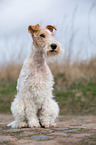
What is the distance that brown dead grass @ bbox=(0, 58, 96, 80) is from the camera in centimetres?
1055

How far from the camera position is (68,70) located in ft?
35.0

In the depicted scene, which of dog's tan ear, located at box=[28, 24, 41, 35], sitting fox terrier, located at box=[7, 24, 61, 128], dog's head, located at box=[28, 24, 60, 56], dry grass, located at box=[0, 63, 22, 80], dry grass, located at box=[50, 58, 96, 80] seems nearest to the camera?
dog's head, located at box=[28, 24, 60, 56]

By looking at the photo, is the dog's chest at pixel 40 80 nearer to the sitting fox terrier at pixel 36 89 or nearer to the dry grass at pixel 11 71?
the sitting fox terrier at pixel 36 89

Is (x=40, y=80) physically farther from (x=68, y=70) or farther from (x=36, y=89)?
(x=68, y=70)

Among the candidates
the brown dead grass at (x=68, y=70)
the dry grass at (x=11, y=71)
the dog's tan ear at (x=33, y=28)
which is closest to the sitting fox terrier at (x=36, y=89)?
the dog's tan ear at (x=33, y=28)

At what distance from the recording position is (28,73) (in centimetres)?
430

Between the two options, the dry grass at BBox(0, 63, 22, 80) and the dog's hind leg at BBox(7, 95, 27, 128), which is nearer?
the dog's hind leg at BBox(7, 95, 27, 128)

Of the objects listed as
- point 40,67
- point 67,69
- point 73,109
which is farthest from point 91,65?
point 40,67

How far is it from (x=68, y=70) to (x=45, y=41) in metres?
6.60

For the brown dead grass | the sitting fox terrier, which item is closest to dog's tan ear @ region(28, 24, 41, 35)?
the sitting fox terrier

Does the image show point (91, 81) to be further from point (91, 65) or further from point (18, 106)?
point (18, 106)

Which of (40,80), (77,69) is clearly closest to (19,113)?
(40,80)

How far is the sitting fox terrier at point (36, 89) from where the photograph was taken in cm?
425

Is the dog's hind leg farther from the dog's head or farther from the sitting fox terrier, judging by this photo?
the dog's head
